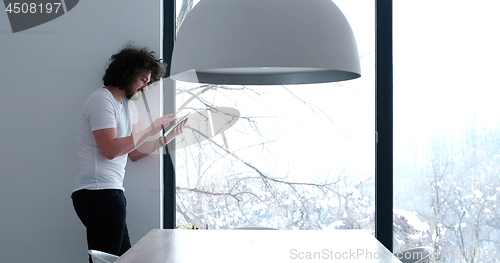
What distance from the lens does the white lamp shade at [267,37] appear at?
110 cm

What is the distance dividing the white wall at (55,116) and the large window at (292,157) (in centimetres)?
36

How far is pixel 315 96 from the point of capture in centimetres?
297

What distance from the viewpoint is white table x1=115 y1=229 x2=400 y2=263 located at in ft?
5.58

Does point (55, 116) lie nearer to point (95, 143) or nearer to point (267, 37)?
Result: point (95, 143)

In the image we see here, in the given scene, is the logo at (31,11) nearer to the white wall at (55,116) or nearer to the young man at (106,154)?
the white wall at (55,116)

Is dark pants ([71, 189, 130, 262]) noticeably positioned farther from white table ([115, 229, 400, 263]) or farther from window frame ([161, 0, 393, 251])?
window frame ([161, 0, 393, 251])

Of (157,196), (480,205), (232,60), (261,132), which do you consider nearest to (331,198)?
(261,132)

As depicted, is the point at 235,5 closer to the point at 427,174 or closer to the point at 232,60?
the point at 232,60

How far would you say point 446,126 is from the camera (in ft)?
9.74

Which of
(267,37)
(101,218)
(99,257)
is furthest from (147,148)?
(267,37)

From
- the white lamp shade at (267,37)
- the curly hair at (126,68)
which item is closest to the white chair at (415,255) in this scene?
the white lamp shade at (267,37)

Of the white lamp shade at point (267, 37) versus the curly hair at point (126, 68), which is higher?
the curly hair at point (126, 68)

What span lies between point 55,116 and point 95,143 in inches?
28.6

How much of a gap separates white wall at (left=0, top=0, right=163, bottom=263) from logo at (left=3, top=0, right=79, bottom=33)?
0.13ft
